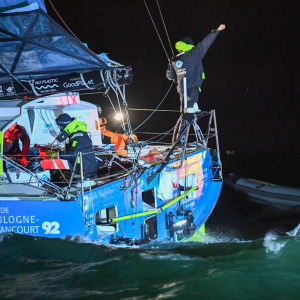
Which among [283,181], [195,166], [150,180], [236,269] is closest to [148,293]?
[236,269]

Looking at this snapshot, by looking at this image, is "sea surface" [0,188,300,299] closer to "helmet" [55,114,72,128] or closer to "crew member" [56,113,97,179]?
"crew member" [56,113,97,179]

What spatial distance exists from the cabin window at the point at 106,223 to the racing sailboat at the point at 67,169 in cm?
2

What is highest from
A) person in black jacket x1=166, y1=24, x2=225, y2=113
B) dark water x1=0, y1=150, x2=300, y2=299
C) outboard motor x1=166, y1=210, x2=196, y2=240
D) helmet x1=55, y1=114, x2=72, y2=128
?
person in black jacket x1=166, y1=24, x2=225, y2=113

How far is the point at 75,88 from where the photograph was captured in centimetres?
749

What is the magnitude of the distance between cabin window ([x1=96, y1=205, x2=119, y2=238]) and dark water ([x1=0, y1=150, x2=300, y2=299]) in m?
0.99

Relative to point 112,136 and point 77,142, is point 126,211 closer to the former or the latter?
point 77,142

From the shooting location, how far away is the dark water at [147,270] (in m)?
4.43

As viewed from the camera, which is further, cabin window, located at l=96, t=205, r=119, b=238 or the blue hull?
cabin window, located at l=96, t=205, r=119, b=238

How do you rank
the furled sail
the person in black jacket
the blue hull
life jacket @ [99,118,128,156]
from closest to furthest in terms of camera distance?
1. the blue hull
2. the furled sail
3. the person in black jacket
4. life jacket @ [99,118,128,156]

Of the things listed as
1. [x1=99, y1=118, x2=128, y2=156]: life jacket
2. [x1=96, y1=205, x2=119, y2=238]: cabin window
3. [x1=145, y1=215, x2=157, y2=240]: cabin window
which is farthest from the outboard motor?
[x1=99, y1=118, x2=128, y2=156]: life jacket

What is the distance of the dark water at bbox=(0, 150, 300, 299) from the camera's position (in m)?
4.43

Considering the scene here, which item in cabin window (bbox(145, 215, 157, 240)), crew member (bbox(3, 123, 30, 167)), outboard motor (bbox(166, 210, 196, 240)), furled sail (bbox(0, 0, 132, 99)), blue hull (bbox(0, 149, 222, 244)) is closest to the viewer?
blue hull (bbox(0, 149, 222, 244))

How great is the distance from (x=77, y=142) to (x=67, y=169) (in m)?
0.52

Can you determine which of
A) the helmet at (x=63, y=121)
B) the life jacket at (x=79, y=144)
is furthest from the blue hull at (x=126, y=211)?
the helmet at (x=63, y=121)
